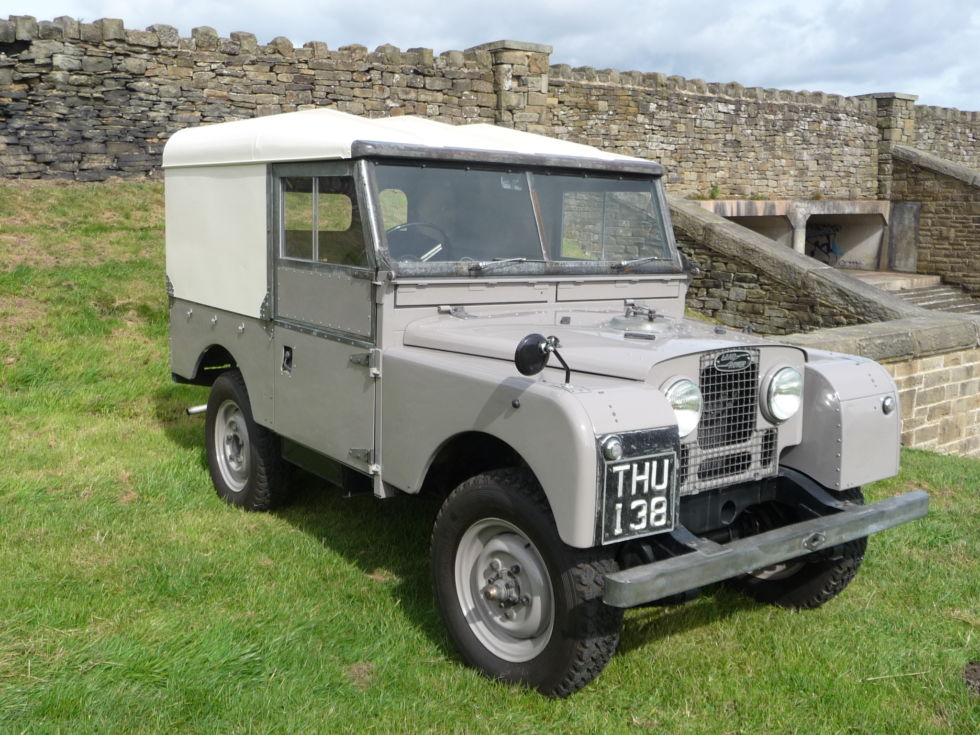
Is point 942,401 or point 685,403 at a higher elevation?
point 685,403

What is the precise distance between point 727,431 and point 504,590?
102 cm

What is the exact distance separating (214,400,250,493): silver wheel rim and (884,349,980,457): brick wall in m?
5.24

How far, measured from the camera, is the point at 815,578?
4086 millimetres

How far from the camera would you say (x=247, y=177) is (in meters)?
4.84

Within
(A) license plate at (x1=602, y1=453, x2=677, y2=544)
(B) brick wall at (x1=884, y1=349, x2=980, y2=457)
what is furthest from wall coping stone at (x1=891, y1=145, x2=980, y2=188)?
(A) license plate at (x1=602, y1=453, x2=677, y2=544)

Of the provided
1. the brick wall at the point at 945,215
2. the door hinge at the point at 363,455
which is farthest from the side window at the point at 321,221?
the brick wall at the point at 945,215

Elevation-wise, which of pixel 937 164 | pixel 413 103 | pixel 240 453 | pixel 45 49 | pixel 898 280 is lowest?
pixel 240 453

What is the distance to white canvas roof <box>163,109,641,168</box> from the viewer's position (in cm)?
417

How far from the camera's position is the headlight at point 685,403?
3.29 m

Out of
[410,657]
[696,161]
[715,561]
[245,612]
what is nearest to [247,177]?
[245,612]

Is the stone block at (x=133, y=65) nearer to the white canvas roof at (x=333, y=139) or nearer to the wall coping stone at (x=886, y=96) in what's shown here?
the white canvas roof at (x=333, y=139)

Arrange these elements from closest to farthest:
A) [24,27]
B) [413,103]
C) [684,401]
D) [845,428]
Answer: [684,401] < [845,428] < [24,27] < [413,103]

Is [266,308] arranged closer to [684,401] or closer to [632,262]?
[632,262]

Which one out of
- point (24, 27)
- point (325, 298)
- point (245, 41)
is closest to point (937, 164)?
point (245, 41)
